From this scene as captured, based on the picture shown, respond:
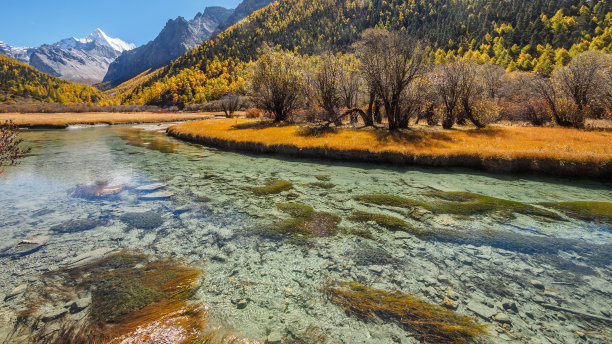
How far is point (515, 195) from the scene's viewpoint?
38.4 feet

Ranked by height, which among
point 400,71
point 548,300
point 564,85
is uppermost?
point 400,71

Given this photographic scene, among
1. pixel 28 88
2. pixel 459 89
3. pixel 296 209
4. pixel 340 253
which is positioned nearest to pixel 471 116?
pixel 459 89

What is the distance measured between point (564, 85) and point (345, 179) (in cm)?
2994

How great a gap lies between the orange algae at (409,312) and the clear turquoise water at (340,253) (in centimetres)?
21

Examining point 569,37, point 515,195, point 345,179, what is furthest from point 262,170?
point 569,37

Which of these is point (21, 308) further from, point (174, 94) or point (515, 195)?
point (174, 94)

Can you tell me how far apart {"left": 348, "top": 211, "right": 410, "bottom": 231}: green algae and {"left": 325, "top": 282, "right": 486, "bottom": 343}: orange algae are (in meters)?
3.50

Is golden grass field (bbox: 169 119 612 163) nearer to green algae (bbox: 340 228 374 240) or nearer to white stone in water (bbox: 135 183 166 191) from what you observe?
white stone in water (bbox: 135 183 166 191)

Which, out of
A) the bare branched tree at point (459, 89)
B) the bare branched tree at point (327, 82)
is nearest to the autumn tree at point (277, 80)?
the bare branched tree at point (327, 82)

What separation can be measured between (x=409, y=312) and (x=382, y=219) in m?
4.55

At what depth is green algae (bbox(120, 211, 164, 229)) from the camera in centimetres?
890

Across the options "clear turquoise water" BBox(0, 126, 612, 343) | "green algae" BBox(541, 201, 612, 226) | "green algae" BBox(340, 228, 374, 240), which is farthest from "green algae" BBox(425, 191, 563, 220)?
"green algae" BBox(340, 228, 374, 240)

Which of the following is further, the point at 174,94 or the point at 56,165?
the point at 174,94

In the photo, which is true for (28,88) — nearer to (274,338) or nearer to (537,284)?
(274,338)
